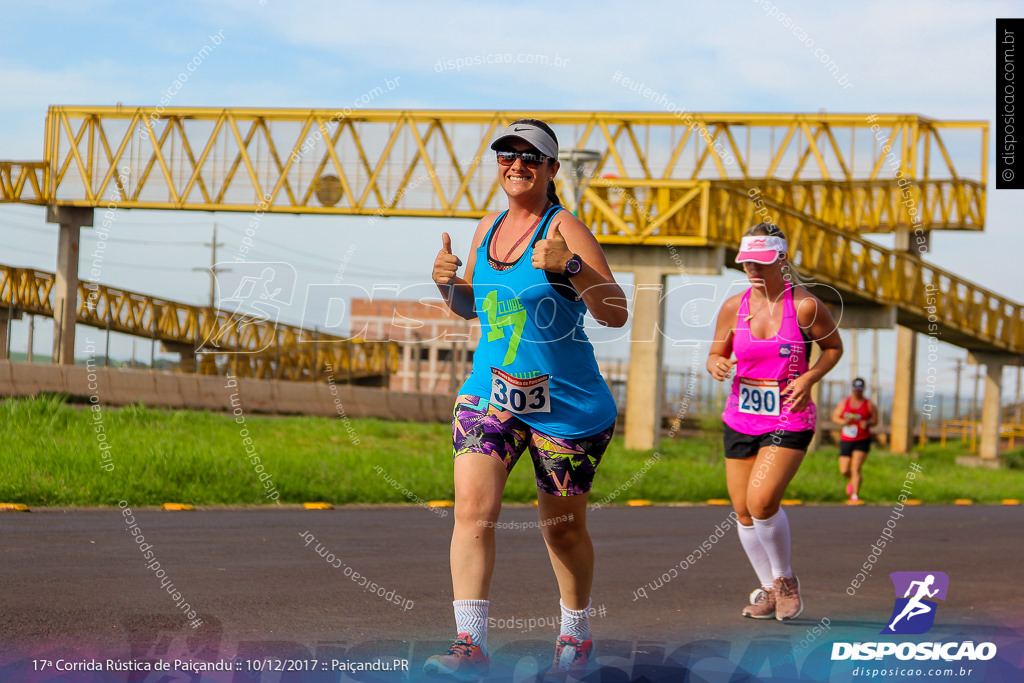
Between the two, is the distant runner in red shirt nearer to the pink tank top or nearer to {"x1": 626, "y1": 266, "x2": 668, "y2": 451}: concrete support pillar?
{"x1": 626, "y1": 266, "x2": 668, "y2": 451}: concrete support pillar

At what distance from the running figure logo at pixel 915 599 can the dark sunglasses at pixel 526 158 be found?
3.27m

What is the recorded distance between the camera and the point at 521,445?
5.10 metres

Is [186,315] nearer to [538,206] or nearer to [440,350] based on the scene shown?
[440,350]

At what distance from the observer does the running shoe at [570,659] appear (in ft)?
16.5

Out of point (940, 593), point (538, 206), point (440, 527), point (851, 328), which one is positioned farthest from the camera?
point (851, 328)

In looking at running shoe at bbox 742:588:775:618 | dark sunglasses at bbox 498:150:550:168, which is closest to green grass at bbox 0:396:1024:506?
running shoe at bbox 742:588:775:618

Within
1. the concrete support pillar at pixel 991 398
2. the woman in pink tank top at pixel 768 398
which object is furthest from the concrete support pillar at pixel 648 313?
the woman in pink tank top at pixel 768 398

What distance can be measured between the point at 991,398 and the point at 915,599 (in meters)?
30.6

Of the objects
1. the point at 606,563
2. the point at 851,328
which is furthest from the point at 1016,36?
the point at 851,328

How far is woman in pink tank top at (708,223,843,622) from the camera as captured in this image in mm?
7305

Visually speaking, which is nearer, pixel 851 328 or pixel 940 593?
pixel 940 593

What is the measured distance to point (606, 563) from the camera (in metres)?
9.41

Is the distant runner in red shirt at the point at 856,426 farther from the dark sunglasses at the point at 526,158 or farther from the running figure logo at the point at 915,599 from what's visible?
the dark sunglasses at the point at 526,158

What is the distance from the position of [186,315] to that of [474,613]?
109 ft
